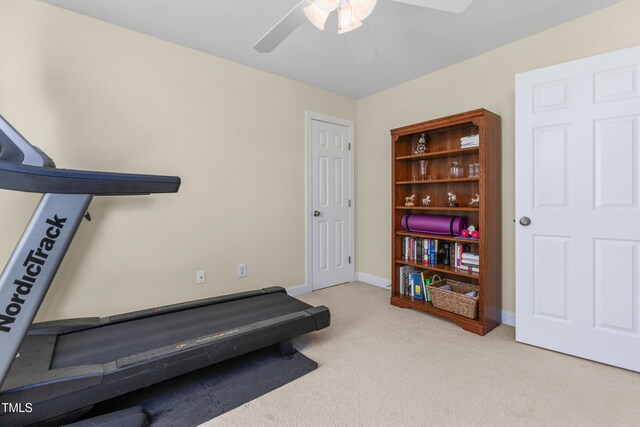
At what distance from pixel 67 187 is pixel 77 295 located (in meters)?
1.18

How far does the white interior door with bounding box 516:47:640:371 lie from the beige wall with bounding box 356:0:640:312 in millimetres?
376

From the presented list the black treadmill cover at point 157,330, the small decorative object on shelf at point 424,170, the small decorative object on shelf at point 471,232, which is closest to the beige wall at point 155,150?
the black treadmill cover at point 157,330

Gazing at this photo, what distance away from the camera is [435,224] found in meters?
2.80

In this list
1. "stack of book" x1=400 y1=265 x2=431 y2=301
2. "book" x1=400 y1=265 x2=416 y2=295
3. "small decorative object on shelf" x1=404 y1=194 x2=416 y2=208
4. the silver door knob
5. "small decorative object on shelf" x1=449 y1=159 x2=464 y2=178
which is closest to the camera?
the silver door knob

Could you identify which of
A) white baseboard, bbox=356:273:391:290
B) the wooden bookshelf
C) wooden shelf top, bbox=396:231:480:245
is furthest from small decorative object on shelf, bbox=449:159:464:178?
white baseboard, bbox=356:273:391:290

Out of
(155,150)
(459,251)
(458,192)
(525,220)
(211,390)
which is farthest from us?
(458,192)

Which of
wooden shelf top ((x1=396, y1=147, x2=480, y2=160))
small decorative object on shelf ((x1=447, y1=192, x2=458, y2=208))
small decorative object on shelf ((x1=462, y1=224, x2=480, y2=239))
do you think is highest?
wooden shelf top ((x1=396, y1=147, x2=480, y2=160))

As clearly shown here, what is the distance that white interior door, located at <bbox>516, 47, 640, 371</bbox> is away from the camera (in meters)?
1.86

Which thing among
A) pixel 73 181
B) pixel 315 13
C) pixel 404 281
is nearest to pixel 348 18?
pixel 315 13

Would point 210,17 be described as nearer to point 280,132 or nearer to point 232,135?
point 232,135

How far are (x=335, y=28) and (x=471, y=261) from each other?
222 centimetres

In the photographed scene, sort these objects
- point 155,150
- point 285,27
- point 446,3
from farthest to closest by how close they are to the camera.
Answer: point 155,150, point 285,27, point 446,3

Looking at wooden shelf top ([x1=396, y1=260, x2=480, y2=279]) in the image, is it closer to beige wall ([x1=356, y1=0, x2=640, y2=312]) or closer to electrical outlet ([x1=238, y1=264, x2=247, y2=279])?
beige wall ([x1=356, y1=0, x2=640, y2=312])

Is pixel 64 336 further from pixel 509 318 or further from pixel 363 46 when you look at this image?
pixel 509 318
